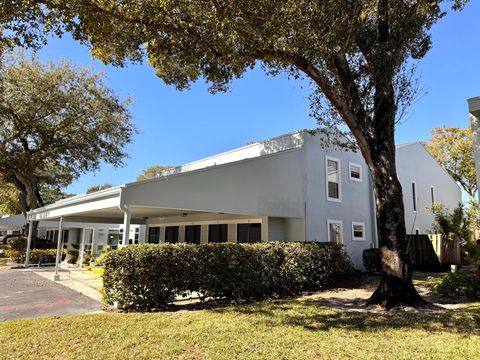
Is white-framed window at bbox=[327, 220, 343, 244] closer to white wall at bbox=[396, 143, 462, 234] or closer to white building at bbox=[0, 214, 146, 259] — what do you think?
white wall at bbox=[396, 143, 462, 234]

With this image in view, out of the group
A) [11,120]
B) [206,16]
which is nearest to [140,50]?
[206,16]

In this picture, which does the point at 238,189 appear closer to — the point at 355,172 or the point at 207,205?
the point at 207,205

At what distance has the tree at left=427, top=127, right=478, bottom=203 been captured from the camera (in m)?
31.8

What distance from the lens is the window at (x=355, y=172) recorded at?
54.5 feet

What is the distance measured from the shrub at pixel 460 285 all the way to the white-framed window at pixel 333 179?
5.78 m

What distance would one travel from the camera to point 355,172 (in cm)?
1692

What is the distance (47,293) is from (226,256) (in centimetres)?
575

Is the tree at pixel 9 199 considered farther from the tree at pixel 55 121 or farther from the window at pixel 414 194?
the window at pixel 414 194

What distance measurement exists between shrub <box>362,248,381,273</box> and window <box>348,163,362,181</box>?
346 centimetres

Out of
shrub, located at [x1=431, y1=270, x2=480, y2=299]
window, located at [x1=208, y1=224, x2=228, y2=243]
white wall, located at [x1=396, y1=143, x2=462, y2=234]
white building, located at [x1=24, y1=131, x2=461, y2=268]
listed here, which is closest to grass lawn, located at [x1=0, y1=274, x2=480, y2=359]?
shrub, located at [x1=431, y1=270, x2=480, y2=299]

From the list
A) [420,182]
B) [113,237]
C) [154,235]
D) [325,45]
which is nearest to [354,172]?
[420,182]

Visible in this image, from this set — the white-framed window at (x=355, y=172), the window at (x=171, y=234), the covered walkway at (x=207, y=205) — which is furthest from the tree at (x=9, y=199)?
the white-framed window at (x=355, y=172)

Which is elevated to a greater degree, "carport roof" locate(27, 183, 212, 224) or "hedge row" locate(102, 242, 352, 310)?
"carport roof" locate(27, 183, 212, 224)

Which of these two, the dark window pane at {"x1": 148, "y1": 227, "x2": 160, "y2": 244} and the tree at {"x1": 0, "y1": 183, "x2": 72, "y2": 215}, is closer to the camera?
the dark window pane at {"x1": 148, "y1": 227, "x2": 160, "y2": 244}
